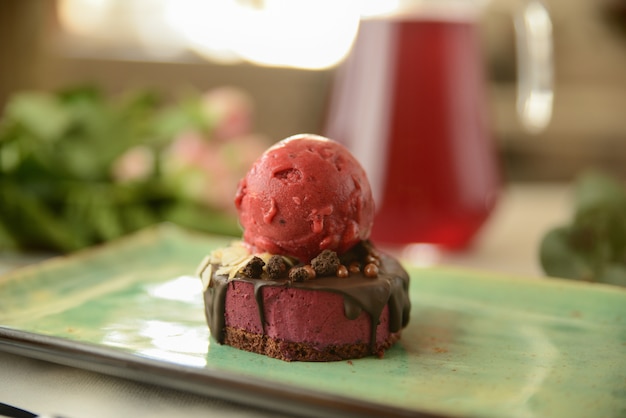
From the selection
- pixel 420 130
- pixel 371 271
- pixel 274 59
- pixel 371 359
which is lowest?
pixel 371 359

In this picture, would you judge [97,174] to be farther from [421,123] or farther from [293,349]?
[293,349]

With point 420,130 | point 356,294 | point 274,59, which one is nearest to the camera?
point 356,294

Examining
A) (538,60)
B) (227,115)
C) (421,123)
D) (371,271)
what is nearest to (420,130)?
(421,123)

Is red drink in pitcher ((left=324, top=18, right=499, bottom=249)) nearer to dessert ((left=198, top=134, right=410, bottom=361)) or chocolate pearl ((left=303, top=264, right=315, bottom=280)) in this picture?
dessert ((left=198, top=134, right=410, bottom=361))

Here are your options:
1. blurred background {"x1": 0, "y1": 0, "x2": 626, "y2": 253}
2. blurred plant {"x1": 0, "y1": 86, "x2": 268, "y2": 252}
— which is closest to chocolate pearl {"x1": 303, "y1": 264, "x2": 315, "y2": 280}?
blurred plant {"x1": 0, "y1": 86, "x2": 268, "y2": 252}

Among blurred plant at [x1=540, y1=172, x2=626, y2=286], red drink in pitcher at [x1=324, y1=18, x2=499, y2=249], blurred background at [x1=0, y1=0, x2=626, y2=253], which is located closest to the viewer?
blurred plant at [x1=540, y1=172, x2=626, y2=286]

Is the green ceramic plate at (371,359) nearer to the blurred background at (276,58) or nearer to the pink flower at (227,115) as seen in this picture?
the pink flower at (227,115)

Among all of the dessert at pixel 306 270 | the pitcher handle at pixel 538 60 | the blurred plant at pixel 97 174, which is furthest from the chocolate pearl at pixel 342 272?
the pitcher handle at pixel 538 60
